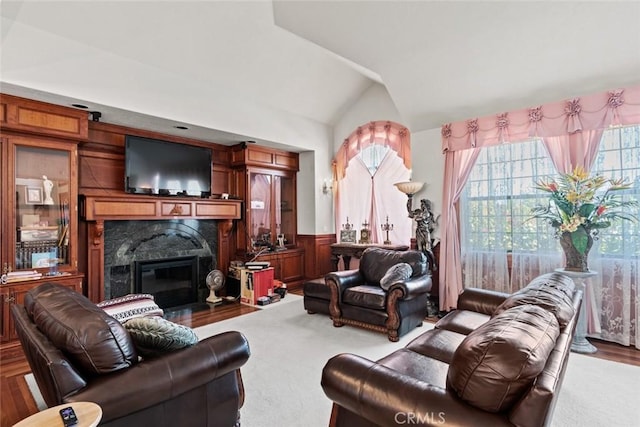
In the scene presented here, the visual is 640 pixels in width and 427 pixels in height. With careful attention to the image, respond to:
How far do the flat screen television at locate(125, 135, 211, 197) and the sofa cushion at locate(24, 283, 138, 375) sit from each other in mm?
2946

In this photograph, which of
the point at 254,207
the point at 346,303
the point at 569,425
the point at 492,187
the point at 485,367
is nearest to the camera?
the point at 485,367

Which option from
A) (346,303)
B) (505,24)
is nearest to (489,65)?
(505,24)

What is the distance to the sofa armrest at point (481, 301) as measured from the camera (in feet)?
9.78

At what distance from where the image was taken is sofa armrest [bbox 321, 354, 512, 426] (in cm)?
→ 126

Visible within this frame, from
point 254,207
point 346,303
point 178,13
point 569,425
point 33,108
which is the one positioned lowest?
point 569,425

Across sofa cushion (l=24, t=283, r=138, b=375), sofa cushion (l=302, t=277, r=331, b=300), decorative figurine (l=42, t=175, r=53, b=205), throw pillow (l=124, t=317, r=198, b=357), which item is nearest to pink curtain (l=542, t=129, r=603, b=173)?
sofa cushion (l=302, t=277, r=331, b=300)

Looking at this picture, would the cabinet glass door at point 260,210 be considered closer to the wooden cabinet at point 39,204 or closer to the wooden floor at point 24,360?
the wooden floor at point 24,360

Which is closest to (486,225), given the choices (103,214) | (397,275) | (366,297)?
(397,275)

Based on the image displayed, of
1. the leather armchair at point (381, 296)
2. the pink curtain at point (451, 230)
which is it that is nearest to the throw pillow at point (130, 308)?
the leather armchair at point (381, 296)

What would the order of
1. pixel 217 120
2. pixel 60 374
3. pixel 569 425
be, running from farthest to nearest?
pixel 217 120
pixel 569 425
pixel 60 374

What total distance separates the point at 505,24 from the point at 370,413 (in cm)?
371

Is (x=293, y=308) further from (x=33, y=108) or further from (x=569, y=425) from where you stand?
(x=33, y=108)

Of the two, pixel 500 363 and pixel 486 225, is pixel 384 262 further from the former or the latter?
pixel 500 363

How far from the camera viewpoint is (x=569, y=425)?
2098 mm
